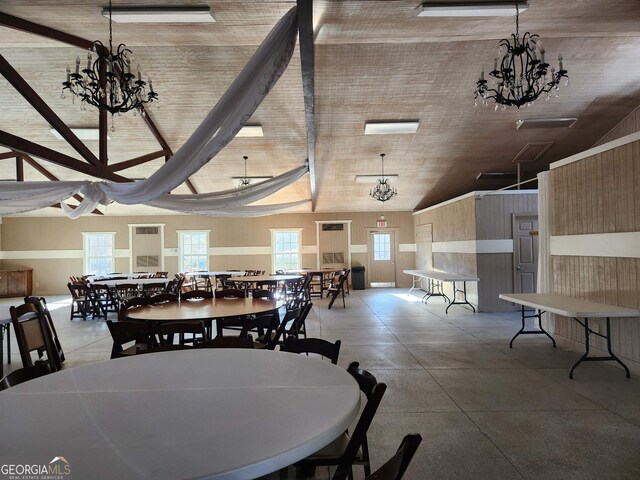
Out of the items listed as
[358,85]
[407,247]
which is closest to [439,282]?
[407,247]

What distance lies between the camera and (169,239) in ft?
41.7

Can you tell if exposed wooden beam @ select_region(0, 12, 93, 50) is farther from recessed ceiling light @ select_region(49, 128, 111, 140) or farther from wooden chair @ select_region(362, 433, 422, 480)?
wooden chair @ select_region(362, 433, 422, 480)

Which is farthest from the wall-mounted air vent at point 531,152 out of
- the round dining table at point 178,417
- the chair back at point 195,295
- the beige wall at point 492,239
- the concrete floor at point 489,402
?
the round dining table at point 178,417

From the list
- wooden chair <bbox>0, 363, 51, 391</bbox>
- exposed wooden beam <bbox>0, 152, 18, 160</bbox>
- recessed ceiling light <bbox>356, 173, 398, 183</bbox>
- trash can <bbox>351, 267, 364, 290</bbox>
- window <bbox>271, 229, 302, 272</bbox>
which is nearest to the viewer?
wooden chair <bbox>0, 363, 51, 391</bbox>

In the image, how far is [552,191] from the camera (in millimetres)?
5234

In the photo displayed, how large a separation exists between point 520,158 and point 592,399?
6982mm

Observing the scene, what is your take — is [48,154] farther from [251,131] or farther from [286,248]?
[286,248]

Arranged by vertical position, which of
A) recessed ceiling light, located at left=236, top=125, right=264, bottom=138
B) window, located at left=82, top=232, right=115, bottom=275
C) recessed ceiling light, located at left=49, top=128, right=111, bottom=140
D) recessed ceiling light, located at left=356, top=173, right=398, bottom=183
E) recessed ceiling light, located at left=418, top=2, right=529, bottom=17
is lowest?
window, located at left=82, top=232, right=115, bottom=275

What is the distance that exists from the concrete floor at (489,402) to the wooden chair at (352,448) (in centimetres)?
51

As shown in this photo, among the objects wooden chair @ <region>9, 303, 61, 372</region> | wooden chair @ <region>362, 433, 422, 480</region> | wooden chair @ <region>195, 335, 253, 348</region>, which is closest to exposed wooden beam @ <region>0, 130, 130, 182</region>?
wooden chair @ <region>9, 303, 61, 372</region>

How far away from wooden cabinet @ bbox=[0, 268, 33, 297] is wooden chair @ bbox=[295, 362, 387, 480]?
13.7 metres

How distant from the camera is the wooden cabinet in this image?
37.0 feet

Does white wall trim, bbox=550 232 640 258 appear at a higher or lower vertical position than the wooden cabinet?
higher

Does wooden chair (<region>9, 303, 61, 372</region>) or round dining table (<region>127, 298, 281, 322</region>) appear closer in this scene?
round dining table (<region>127, 298, 281, 322</region>)
